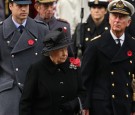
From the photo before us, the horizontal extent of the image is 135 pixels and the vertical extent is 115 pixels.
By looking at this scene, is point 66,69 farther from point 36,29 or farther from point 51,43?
point 36,29

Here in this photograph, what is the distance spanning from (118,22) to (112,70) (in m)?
0.65

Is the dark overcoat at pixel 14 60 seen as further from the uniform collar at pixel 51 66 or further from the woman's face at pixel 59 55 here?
the woman's face at pixel 59 55

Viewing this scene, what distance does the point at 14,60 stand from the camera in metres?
8.14

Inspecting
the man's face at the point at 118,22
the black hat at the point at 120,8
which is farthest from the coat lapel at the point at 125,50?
the black hat at the point at 120,8

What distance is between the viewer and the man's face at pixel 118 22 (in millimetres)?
8570

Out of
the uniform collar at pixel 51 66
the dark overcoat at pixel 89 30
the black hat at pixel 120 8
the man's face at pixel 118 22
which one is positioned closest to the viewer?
the uniform collar at pixel 51 66

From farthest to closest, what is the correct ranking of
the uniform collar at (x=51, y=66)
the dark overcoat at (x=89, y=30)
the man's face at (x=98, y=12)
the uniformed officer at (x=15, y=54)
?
the man's face at (x=98, y=12)
the dark overcoat at (x=89, y=30)
the uniformed officer at (x=15, y=54)
the uniform collar at (x=51, y=66)

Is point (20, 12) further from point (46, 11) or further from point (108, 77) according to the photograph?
point (46, 11)

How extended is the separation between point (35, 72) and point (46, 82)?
0.58ft

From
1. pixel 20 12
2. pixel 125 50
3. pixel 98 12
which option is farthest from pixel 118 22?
pixel 98 12

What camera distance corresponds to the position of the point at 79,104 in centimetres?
772

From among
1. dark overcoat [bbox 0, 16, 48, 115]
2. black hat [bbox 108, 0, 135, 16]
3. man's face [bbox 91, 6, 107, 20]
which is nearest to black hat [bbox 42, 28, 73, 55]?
dark overcoat [bbox 0, 16, 48, 115]

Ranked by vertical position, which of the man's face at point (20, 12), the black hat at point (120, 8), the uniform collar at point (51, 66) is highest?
the man's face at point (20, 12)

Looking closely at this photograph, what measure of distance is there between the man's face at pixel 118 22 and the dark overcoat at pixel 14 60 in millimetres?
1057
